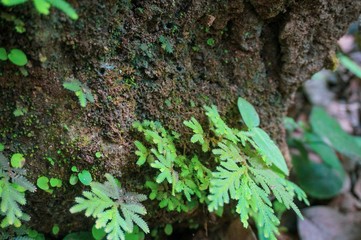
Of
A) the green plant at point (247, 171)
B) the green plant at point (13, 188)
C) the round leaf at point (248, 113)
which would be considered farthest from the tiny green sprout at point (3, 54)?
the round leaf at point (248, 113)

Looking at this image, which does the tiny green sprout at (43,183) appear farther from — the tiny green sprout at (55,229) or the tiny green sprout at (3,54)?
the tiny green sprout at (3,54)

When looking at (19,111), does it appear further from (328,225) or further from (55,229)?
(328,225)

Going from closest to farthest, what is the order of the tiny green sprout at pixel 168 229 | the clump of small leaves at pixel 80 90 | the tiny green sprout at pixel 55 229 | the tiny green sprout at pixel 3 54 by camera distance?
the tiny green sprout at pixel 3 54 → the clump of small leaves at pixel 80 90 → the tiny green sprout at pixel 55 229 → the tiny green sprout at pixel 168 229

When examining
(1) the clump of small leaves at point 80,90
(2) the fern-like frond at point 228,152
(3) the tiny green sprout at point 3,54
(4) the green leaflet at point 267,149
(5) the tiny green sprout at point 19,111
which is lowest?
(5) the tiny green sprout at point 19,111

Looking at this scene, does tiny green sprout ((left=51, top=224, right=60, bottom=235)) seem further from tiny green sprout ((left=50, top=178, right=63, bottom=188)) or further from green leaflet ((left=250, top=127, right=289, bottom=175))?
green leaflet ((left=250, top=127, right=289, bottom=175))

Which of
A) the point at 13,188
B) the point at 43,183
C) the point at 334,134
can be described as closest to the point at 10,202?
the point at 13,188

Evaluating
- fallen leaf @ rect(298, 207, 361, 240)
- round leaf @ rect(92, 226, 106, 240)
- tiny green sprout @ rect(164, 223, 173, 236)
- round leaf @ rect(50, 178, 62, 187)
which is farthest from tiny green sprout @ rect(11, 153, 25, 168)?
fallen leaf @ rect(298, 207, 361, 240)

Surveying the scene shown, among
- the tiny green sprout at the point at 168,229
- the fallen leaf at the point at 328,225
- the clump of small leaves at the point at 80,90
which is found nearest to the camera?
the clump of small leaves at the point at 80,90
